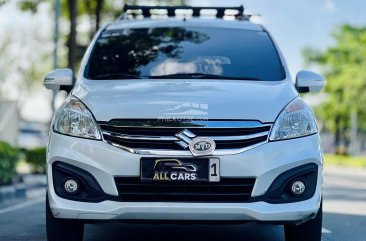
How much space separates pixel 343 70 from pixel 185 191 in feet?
146

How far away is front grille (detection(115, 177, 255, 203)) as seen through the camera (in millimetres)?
4297

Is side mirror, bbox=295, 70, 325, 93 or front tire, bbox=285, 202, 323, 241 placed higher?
side mirror, bbox=295, 70, 325, 93

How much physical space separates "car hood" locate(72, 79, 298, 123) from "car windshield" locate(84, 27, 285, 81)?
34 centimetres

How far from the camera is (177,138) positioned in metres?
4.28

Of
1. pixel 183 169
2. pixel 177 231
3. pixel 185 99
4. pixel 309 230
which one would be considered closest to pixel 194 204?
pixel 183 169

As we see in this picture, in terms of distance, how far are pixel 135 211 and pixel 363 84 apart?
40.5 m

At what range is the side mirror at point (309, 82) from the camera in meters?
5.33

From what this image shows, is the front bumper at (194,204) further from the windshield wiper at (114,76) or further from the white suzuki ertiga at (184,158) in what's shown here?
the windshield wiper at (114,76)

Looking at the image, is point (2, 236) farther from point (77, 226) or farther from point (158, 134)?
point (158, 134)

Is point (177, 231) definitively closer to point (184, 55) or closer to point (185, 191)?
point (184, 55)

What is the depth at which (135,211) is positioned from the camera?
168 inches

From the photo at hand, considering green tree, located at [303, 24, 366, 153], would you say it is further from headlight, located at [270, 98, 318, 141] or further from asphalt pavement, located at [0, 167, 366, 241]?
headlight, located at [270, 98, 318, 141]

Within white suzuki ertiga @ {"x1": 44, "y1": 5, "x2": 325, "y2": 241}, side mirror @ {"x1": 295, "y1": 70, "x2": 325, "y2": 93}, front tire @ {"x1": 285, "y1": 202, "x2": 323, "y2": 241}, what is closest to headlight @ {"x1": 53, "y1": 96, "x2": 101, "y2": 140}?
white suzuki ertiga @ {"x1": 44, "y1": 5, "x2": 325, "y2": 241}

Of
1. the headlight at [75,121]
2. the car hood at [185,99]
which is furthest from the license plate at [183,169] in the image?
the headlight at [75,121]
